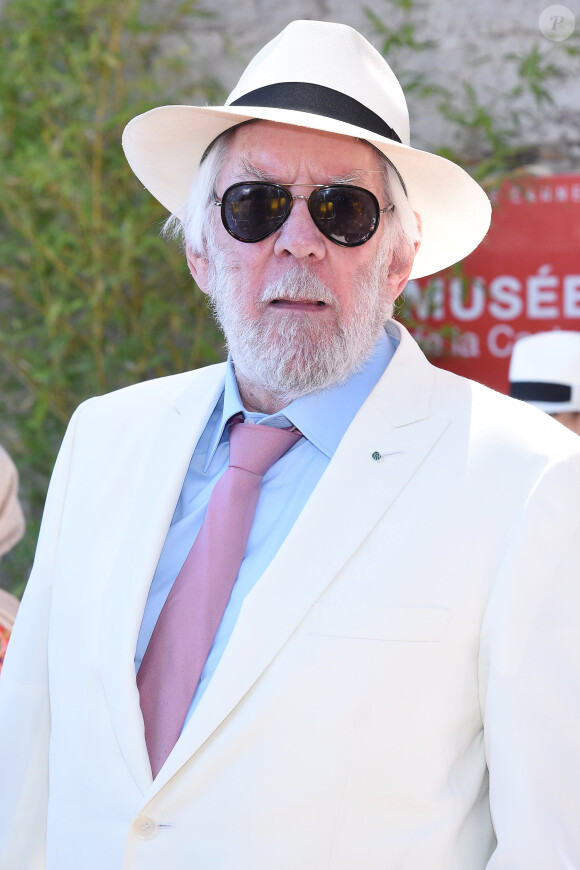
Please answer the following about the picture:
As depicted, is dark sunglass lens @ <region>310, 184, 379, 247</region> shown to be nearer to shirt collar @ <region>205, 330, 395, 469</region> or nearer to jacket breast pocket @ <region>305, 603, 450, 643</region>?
shirt collar @ <region>205, 330, 395, 469</region>

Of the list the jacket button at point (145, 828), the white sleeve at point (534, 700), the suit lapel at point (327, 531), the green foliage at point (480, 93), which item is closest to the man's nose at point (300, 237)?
the suit lapel at point (327, 531)

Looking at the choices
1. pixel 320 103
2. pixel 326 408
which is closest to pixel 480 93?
pixel 320 103

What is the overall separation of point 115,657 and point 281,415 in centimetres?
49

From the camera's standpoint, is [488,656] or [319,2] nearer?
[488,656]

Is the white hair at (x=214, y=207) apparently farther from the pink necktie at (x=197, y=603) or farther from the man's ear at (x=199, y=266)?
the pink necktie at (x=197, y=603)

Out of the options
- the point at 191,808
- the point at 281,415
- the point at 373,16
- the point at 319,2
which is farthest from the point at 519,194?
the point at 191,808

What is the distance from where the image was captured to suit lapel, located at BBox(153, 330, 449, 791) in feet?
4.66

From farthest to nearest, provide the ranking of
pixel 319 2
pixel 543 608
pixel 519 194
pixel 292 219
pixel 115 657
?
pixel 319 2 → pixel 519 194 → pixel 292 219 → pixel 115 657 → pixel 543 608

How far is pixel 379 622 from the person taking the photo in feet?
4.68

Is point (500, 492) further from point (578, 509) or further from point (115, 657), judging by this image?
point (115, 657)

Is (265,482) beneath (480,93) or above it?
beneath

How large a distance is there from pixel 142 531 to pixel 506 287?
2362 mm

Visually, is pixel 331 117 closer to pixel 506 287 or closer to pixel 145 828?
pixel 145 828

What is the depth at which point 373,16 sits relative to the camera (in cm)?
365
